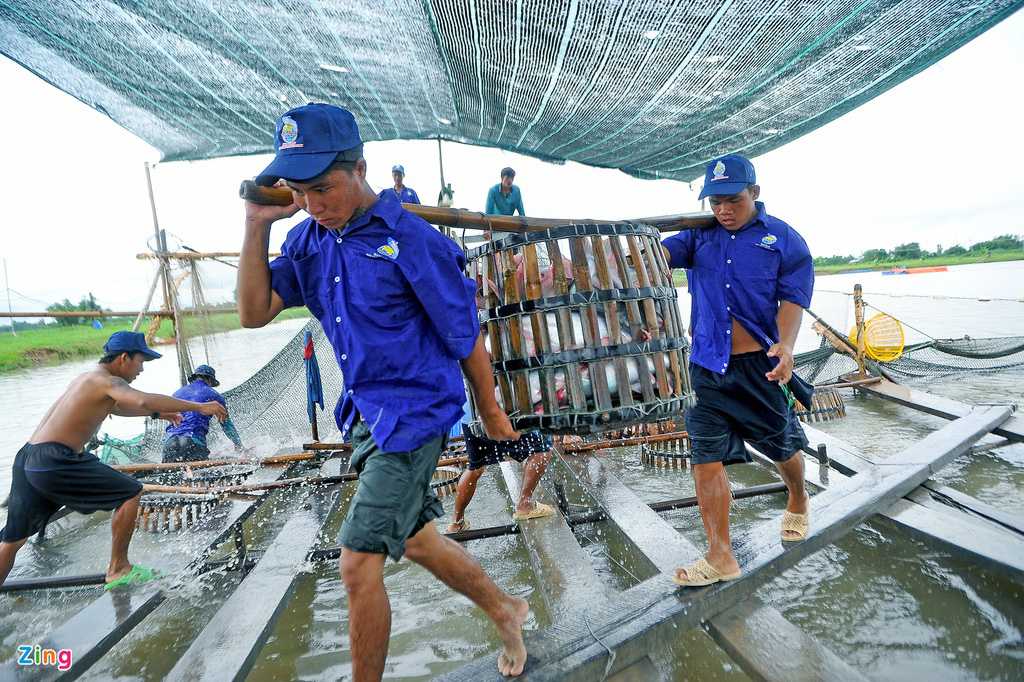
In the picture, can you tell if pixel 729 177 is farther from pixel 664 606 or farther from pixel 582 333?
pixel 664 606

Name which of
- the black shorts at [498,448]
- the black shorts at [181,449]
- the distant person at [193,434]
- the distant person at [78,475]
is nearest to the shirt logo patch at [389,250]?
the black shorts at [498,448]

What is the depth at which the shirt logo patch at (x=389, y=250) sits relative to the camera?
1789mm

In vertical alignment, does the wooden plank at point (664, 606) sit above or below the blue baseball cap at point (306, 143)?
below

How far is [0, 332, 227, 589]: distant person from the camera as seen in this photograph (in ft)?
10.9

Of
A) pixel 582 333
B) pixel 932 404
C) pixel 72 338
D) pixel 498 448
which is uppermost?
pixel 72 338

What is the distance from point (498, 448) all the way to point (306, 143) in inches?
90.6

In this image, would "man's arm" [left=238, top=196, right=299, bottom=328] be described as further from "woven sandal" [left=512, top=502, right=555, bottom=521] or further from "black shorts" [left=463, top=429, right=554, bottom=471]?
"woven sandal" [left=512, top=502, right=555, bottom=521]

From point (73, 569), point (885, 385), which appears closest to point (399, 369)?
point (73, 569)

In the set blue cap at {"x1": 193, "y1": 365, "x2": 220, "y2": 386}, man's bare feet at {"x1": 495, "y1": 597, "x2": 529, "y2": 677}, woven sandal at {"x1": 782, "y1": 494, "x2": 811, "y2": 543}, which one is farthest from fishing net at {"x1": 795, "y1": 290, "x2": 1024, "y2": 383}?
blue cap at {"x1": 193, "y1": 365, "x2": 220, "y2": 386}

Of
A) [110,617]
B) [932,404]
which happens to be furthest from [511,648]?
[932,404]

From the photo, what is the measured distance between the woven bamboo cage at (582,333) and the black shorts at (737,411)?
538 millimetres

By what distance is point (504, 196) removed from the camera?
752 centimetres

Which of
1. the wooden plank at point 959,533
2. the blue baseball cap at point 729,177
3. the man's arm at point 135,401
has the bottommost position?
the wooden plank at point 959,533

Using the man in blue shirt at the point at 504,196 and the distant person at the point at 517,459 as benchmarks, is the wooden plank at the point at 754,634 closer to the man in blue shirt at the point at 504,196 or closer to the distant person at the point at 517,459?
the distant person at the point at 517,459
